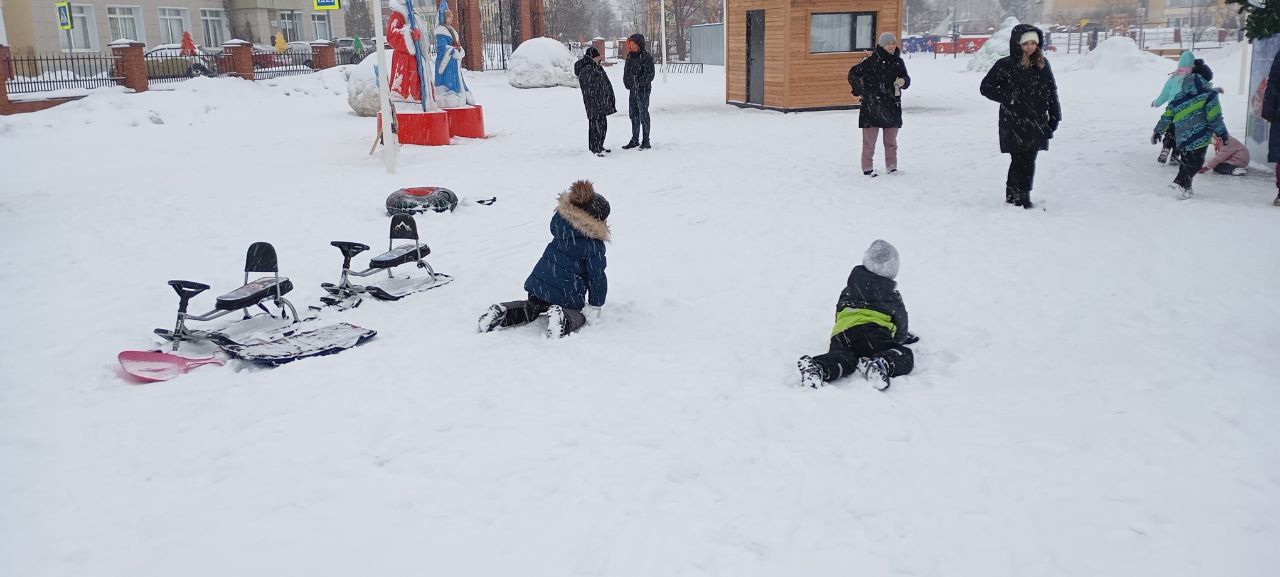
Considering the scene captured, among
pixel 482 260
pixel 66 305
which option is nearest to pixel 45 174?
pixel 66 305

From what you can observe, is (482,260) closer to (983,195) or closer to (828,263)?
(828,263)

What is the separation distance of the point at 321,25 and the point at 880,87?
148 ft

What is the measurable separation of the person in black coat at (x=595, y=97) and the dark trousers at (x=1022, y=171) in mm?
6417

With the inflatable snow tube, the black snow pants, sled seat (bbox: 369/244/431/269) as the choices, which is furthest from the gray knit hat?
the inflatable snow tube

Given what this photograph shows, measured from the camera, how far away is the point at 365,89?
19.7 m

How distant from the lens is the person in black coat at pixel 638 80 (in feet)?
45.2

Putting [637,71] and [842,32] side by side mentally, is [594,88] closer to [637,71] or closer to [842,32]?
[637,71]

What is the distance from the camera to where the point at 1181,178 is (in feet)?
30.4

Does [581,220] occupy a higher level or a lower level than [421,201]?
higher

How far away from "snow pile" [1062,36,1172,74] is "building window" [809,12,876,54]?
12318 mm

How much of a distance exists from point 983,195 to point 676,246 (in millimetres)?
3876

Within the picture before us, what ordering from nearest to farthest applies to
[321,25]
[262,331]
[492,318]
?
[492,318] < [262,331] < [321,25]

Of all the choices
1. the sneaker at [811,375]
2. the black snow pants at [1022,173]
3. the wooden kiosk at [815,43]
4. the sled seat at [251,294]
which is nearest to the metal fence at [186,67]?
the wooden kiosk at [815,43]

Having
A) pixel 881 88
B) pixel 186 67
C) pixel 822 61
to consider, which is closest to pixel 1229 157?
pixel 881 88
